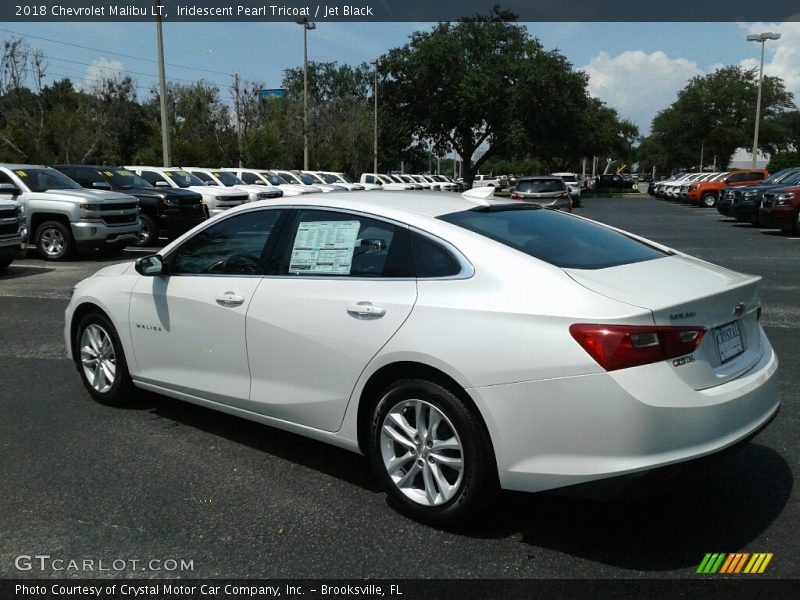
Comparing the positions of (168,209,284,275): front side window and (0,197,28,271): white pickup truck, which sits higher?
(168,209,284,275): front side window

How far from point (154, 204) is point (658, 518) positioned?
583 inches

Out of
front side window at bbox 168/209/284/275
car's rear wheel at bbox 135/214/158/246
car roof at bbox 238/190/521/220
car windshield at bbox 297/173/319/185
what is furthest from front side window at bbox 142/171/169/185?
car roof at bbox 238/190/521/220

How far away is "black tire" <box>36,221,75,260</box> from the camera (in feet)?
46.3

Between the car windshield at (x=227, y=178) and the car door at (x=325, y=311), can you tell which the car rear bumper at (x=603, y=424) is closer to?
the car door at (x=325, y=311)

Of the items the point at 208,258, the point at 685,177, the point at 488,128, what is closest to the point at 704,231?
the point at 208,258

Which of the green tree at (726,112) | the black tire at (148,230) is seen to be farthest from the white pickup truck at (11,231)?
the green tree at (726,112)

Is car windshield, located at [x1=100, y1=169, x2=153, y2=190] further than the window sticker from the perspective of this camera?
Yes

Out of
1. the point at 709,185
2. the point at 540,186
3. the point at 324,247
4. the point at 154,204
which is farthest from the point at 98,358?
the point at 709,185

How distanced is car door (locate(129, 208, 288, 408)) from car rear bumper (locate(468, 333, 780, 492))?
5.46 feet

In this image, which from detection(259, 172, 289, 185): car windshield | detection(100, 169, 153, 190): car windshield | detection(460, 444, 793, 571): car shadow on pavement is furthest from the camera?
detection(259, 172, 289, 185): car windshield

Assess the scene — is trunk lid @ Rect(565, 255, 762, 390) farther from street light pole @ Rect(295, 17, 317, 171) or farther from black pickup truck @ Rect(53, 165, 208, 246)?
street light pole @ Rect(295, 17, 317, 171)

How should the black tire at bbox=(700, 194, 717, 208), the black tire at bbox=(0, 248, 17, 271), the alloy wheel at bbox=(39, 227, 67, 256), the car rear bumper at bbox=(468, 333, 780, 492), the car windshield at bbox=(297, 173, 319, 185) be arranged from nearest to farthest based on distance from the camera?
the car rear bumper at bbox=(468, 333, 780, 492) < the black tire at bbox=(0, 248, 17, 271) < the alloy wheel at bbox=(39, 227, 67, 256) < the car windshield at bbox=(297, 173, 319, 185) < the black tire at bbox=(700, 194, 717, 208)

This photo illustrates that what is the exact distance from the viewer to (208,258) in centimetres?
472

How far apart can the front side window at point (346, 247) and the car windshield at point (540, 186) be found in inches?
772
